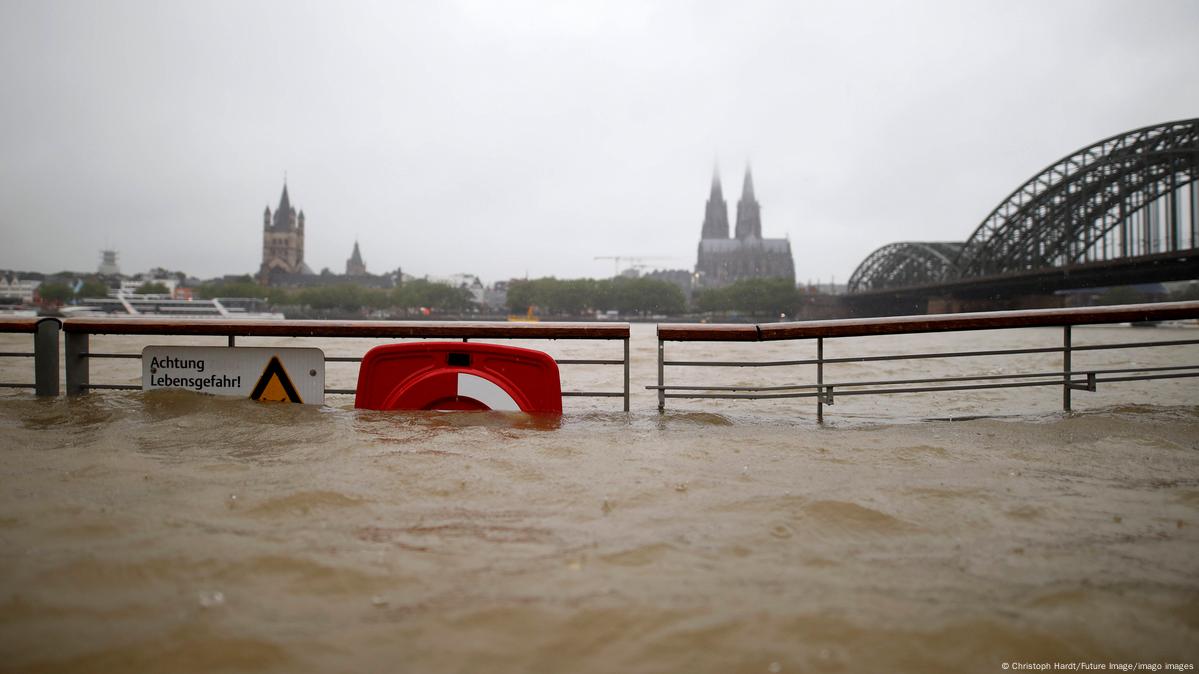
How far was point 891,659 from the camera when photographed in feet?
5.16

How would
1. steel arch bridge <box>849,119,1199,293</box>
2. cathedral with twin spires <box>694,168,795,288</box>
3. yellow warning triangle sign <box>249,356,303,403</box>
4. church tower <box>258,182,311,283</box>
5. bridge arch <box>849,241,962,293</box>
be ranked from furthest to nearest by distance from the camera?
church tower <box>258,182,311,283</box>
cathedral with twin spires <box>694,168,795,288</box>
bridge arch <box>849,241,962,293</box>
steel arch bridge <box>849,119,1199,293</box>
yellow warning triangle sign <box>249,356,303,403</box>

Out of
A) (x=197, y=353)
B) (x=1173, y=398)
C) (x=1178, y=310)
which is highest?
(x=1178, y=310)

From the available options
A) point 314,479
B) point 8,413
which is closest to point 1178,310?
point 314,479

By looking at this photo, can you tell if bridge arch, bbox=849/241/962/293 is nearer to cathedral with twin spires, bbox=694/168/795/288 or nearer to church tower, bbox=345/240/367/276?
cathedral with twin spires, bbox=694/168/795/288

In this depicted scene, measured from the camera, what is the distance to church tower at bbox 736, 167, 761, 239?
17238 centimetres

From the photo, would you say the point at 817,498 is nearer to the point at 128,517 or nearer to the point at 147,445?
the point at 128,517

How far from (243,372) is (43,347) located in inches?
70.7

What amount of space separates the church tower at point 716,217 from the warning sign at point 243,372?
172524 millimetres

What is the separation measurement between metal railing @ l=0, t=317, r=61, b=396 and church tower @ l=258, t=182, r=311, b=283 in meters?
155

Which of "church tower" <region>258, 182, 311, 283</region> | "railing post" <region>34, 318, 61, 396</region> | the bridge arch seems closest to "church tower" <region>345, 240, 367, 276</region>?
"church tower" <region>258, 182, 311, 283</region>

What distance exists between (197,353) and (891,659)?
17.5 feet

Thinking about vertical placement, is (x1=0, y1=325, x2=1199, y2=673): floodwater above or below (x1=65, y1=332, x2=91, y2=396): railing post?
below

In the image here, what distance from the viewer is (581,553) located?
2188mm

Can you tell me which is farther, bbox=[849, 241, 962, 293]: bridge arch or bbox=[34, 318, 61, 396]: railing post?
bbox=[849, 241, 962, 293]: bridge arch
